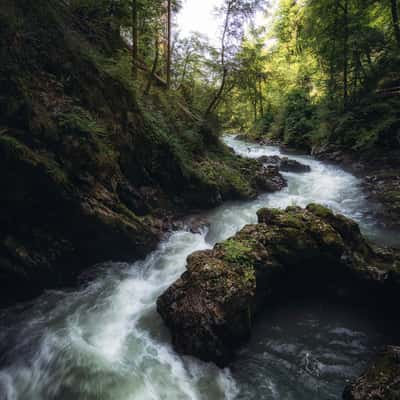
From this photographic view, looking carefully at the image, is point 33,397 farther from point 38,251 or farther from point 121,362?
point 38,251

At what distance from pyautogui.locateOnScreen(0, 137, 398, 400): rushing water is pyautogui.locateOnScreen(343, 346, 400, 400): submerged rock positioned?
20.8 inches

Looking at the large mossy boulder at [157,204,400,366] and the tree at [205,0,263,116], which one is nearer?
the large mossy boulder at [157,204,400,366]

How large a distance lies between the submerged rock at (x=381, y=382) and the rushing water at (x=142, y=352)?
53cm

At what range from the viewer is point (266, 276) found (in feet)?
17.3

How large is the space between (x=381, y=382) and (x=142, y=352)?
3.61m

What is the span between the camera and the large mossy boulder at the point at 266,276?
14.1 feet

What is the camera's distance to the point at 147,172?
862cm

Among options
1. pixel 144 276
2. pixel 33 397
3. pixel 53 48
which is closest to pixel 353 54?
pixel 53 48

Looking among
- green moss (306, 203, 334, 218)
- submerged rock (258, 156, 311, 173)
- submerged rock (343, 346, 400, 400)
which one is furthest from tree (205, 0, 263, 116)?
submerged rock (343, 346, 400, 400)

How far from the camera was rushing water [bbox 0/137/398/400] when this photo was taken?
12.6 feet

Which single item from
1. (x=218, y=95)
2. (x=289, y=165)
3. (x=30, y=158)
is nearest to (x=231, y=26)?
(x=218, y=95)

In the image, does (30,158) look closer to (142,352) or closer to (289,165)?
(142,352)

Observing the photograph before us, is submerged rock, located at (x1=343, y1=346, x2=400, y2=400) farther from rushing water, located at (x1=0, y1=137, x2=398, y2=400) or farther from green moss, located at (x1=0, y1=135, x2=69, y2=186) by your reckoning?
green moss, located at (x1=0, y1=135, x2=69, y2=186)

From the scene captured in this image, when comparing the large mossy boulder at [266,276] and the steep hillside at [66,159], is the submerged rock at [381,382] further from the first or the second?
the steep hillside at [66,159]
